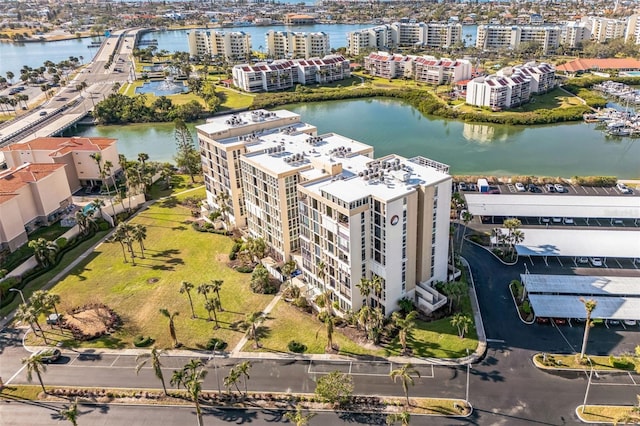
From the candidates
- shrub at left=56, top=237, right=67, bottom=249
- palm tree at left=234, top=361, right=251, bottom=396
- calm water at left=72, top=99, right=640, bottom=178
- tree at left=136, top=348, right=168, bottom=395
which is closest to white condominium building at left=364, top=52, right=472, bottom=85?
calm water at left=72, top=99, right=640, bottom=178

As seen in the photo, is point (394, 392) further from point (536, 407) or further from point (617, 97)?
point (617, 97)

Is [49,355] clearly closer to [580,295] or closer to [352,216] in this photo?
[352,216]

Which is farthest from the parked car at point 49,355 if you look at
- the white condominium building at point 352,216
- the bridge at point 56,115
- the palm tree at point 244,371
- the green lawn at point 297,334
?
the bridge at point 56,115

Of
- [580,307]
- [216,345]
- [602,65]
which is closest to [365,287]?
[216,345]

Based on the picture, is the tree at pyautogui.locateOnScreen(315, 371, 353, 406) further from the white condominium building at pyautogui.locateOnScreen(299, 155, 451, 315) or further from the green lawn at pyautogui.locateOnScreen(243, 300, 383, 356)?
the white condominium building at pyautogui.locateOnScreen(299, 155, 451, 315)

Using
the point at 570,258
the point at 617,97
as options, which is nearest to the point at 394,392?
the point at 570,258

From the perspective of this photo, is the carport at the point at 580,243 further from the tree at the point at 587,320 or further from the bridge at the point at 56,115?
the bridge at the point at 56,115
